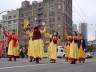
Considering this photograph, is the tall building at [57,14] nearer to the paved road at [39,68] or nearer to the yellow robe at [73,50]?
the yellow robe at [73,50]

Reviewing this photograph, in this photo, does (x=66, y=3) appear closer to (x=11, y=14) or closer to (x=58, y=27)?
(x=58, y=27)

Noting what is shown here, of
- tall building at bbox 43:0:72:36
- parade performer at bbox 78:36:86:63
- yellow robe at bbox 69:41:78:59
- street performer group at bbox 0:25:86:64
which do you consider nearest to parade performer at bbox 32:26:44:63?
street performer group at bbox 0:25:86:64

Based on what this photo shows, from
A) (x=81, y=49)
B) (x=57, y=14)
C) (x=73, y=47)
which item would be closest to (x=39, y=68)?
(x=73, y=47)

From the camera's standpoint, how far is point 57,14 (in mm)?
127562

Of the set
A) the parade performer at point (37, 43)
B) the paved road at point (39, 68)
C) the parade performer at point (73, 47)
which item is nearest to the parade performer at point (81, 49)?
the parade performer at point (73, 47)

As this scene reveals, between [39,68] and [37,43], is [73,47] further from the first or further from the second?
[39,68]

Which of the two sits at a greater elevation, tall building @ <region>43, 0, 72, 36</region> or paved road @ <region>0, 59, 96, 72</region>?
tall building @ <region>43, 0, 72, 36</region>

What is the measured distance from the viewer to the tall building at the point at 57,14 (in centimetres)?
12481

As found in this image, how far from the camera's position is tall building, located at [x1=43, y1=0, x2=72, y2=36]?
124812 millimetres

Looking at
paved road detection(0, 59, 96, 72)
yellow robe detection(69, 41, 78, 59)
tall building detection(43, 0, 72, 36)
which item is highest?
tall building detection(43, 0, 72, 36)

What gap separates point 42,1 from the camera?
13538 centimetres

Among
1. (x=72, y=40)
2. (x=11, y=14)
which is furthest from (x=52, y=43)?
(x=11, y=14)

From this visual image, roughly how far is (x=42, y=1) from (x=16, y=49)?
113725mm

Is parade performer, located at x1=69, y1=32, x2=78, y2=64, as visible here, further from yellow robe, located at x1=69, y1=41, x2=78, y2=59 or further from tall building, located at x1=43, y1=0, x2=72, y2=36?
tall building, located at x1=43, y1=0, x2=72, y2=36
